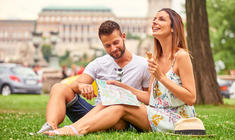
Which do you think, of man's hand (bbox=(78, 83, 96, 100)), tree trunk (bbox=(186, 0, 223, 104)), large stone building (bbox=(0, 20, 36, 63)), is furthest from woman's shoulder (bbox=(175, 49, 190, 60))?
large stone building (bbox=(0, 20, 36, 63))

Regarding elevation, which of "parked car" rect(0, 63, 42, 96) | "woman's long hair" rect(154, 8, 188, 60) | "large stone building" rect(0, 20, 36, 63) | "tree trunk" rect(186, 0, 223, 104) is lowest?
"large stone building" rect(0, 20, 36, 63)

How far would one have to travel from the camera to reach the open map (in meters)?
3.12

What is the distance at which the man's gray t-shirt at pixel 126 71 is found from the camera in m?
3.50

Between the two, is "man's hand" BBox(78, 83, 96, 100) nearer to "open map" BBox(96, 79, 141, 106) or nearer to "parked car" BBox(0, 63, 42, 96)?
"open map" BBox(96, 79, 141, 106)

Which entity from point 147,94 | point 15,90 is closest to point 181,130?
point 147,94

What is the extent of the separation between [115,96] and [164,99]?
434 millimetres

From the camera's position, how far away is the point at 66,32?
107 m

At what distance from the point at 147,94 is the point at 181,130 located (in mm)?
584

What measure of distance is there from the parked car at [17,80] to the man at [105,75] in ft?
42.9

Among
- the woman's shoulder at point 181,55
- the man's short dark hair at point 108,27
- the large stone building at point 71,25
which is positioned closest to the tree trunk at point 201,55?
the man's short dark hair at point 108,27

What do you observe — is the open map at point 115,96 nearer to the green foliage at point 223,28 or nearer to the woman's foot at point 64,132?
the woman's foot at point 64,132

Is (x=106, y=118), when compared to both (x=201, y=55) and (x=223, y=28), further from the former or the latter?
(x=223, y=28)

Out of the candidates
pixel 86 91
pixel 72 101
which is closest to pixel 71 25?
pixel 72 101

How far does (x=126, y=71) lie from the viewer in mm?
3516
